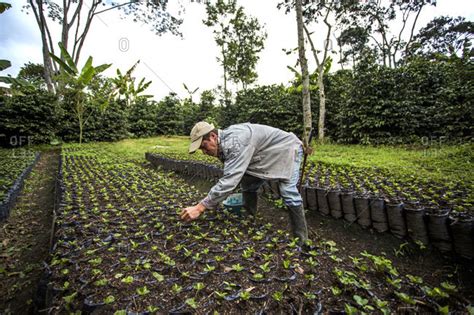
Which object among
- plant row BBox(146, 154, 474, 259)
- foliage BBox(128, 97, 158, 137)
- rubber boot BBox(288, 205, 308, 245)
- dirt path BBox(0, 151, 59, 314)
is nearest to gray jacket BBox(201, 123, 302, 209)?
rubber boot BBox(288, 205, 308, 245)

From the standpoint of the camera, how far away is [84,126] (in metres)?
12.5

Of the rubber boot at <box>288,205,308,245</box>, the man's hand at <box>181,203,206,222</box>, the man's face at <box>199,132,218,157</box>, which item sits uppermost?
the man's face at <box>199,132,218,157</box>

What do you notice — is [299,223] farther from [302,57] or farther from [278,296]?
[302,57]

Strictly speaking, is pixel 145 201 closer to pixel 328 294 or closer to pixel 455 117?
Answer: pixel 328 294

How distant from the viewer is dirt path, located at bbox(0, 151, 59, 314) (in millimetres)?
2127

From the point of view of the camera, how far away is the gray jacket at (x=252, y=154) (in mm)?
2088

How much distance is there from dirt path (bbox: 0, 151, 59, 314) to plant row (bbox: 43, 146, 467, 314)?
0.48 m

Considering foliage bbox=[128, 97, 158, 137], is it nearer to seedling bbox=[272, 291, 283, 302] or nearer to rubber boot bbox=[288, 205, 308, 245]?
rubber boot bbox=[288, 205, 308, 245]

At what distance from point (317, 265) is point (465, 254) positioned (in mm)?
1476

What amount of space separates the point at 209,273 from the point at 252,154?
1.03 metres

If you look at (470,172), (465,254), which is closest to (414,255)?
(465,254)

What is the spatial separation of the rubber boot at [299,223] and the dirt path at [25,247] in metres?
2.21

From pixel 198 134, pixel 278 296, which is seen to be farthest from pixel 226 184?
pixel 278 296

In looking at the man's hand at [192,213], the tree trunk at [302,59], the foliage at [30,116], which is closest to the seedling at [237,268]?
the man's hand at [192,213]
